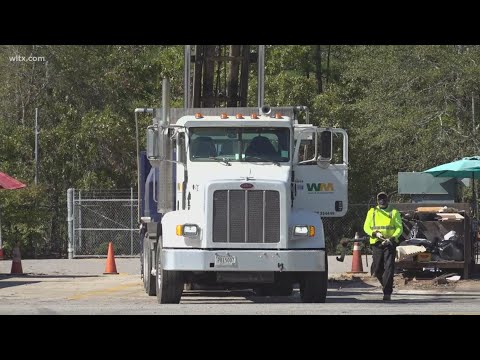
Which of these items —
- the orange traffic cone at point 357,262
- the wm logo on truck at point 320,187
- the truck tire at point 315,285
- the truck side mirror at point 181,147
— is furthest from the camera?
the orange traffic cone at point 357,262

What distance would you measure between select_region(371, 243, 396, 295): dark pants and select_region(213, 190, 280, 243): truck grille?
2.64m

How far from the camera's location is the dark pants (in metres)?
19.2

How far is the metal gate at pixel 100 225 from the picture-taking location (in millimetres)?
37844

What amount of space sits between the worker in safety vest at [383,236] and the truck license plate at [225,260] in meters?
3.14

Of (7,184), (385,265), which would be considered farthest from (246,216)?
(7,184)

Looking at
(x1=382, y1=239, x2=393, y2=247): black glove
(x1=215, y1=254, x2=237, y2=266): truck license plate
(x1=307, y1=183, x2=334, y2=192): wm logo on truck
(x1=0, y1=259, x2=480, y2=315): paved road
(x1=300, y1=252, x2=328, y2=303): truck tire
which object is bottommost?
(x1=0, y1=259, x2=480, y2=315): paved road

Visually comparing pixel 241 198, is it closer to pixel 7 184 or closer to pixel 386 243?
pixel 386 243

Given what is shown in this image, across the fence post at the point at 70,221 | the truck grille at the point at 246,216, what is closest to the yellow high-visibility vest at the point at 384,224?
the truck grille at the point at 246,216

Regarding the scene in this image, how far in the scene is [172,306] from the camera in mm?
16734

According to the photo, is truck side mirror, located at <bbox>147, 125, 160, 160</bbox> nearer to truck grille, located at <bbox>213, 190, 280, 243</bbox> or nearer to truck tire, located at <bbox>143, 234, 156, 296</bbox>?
truck grille, located at <bbox>213, 190, 280, 243</bbox>

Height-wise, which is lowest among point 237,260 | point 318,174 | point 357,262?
point 357,262

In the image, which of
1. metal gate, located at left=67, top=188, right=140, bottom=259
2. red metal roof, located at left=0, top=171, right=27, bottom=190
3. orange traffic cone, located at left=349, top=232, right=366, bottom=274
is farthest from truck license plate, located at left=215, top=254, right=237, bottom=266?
metal gate, located at left=67, top=188, right=140, bottom=259

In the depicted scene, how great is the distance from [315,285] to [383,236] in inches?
74.2

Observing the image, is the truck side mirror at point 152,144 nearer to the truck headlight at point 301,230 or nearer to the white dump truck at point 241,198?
the white dump truck at point 241,198
